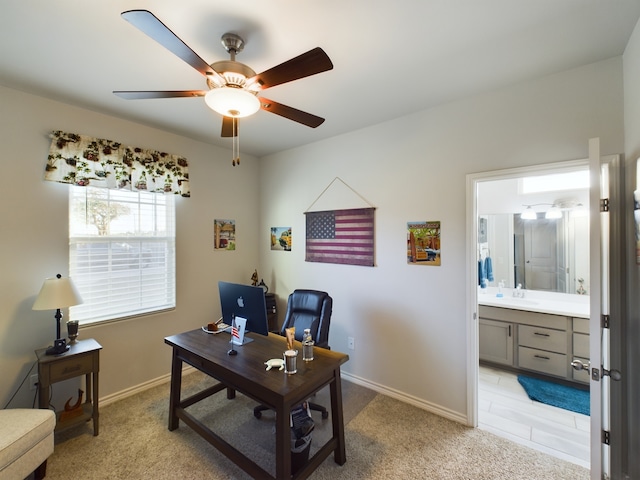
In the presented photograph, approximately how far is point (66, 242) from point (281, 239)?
2162 millimetres

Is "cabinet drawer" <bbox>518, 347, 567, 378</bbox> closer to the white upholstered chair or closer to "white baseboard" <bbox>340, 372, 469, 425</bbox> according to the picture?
"white baseboard" <bbox>340, 372, 469, 425</bbox>

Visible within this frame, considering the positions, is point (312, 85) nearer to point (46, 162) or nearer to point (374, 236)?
point (374, 236)

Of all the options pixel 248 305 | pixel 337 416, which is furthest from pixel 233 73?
pixel 337 416

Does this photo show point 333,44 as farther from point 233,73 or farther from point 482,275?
point 482,275

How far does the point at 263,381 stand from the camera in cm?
161

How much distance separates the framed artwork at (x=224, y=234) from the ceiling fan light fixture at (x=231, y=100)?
2.22m

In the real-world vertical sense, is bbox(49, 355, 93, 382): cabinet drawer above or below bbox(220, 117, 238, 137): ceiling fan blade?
below

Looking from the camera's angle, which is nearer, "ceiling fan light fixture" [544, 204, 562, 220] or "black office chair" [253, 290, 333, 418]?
"black office chair" [253, 290, 333, 418]

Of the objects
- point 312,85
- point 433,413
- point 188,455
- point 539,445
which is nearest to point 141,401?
point 188,455

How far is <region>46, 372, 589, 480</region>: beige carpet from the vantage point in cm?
186

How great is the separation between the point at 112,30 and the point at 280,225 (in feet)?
8.29

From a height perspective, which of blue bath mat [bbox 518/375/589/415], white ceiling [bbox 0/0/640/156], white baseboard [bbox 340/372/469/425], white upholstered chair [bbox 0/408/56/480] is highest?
white ceiling [bbox 0/0/640/156]

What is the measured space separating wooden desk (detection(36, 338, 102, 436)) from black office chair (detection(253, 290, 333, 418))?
1.29 metres

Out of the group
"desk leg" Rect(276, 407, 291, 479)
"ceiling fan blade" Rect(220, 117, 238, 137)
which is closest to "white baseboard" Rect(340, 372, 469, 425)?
"desk leg" Rect(276, 407, 291, 479)
